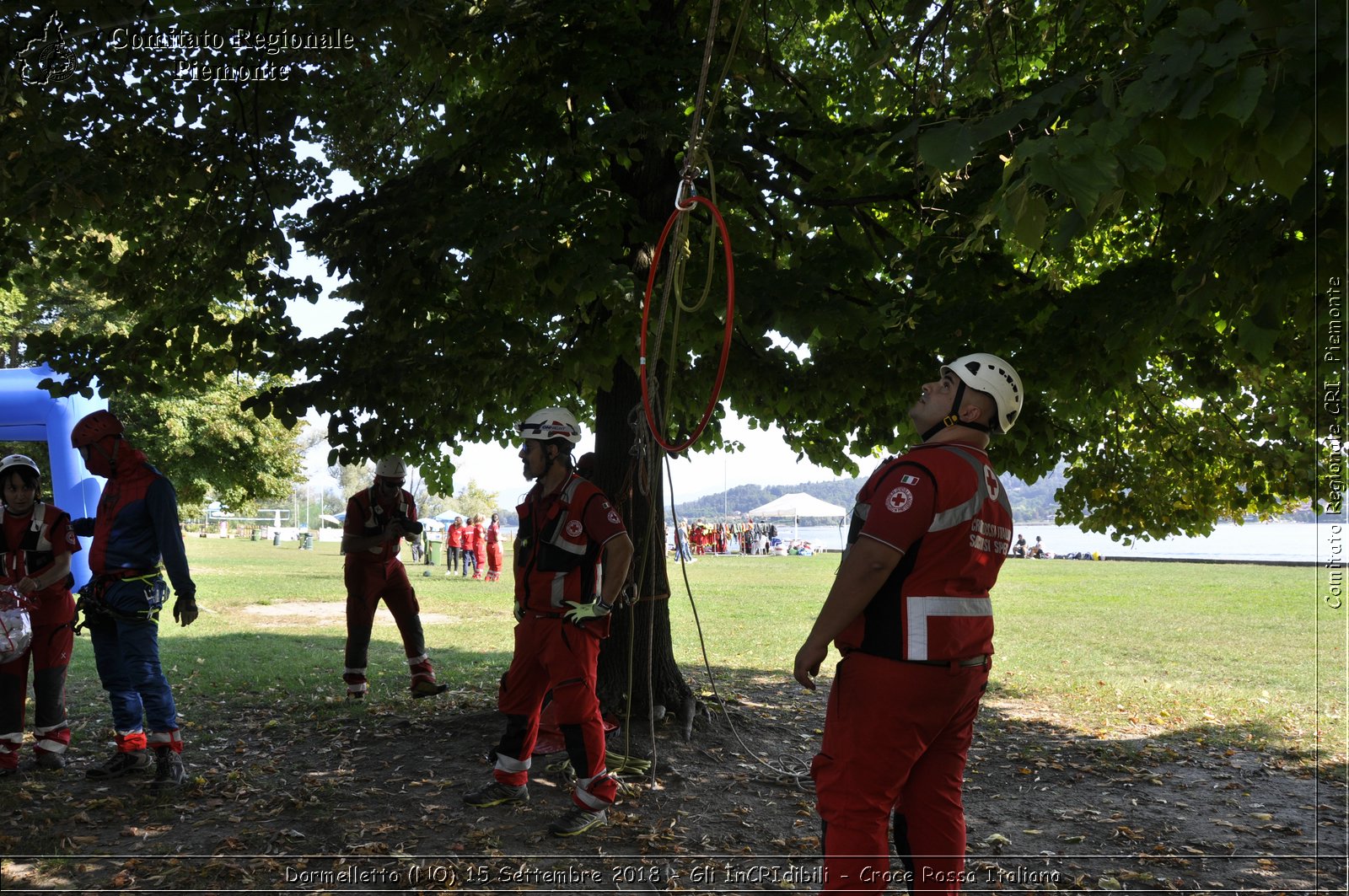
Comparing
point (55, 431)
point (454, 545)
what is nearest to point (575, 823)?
point (55, 431)

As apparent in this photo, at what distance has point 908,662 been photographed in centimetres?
340

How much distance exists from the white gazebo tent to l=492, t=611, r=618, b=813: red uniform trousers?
44463 mm

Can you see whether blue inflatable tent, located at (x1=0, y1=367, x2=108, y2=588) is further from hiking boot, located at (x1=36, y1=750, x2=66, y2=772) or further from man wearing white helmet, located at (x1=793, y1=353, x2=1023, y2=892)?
man wearing white helmet, located at (x1=793, y1=353, x2=1023, y2=892)

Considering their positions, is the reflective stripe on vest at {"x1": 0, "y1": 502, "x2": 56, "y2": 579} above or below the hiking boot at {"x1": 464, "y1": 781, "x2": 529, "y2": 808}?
above

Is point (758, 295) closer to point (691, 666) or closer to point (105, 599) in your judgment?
point (105, 599)

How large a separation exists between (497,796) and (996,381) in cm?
387

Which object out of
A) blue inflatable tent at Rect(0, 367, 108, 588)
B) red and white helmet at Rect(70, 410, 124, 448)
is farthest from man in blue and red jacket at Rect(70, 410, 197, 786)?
blue inflatable tent at Rect(0, 367, 108, 588)

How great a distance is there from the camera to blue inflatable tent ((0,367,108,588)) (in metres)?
14.1

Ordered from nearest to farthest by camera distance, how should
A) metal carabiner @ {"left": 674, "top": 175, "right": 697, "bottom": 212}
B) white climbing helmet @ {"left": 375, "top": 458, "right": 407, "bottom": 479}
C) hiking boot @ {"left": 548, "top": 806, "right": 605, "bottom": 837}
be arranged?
metal carabiner @ {"left": 674, "top": 175, "right": 697, "bottom": 212}, hiking boot @ {"left": 548, "top": 806, "right": 605, "bottom": 837}, white climbing helmet @ {"left": 375, "top": 458, "right": 407, "bottom": 479}

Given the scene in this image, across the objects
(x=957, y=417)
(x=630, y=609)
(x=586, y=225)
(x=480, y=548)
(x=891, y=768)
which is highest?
(x=586, y=225)

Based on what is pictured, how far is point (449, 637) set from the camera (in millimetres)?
14852

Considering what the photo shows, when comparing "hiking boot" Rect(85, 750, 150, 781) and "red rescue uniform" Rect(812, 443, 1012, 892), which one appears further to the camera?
"hiking boot" Rect(85, 750, 150, 781)

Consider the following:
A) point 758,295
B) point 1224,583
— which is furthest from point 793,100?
point 1224,583

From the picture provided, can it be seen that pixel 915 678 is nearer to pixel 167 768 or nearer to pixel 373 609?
pixel 167 768
